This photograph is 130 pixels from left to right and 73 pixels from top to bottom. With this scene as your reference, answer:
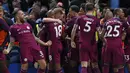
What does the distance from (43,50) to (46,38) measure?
41 cm

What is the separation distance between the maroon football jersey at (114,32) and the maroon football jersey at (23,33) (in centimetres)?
214

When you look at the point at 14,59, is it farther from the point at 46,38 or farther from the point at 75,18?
the point at 75,18

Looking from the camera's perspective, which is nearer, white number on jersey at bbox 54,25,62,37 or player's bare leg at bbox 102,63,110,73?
white number on jersey at bbox 54,25,62,37

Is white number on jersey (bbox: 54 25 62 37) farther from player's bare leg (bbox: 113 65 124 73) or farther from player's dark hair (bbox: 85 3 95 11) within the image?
player's bare leg (bbox: 113 65 124 73)

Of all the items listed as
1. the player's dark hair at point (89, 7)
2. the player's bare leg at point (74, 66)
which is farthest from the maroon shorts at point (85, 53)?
the player's dark hair at point (89, 7)

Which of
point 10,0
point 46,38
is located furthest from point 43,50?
point 10,0

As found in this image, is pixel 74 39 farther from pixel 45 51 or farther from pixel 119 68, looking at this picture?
pixel 119 68

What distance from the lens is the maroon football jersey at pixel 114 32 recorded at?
12.6 m

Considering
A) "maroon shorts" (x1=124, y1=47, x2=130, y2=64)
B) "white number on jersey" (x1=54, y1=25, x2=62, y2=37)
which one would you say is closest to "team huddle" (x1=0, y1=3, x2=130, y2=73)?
"white number on jersey" (x1=54, y1=25, x2=62, y2=37)

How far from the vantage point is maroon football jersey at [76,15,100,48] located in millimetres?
12375

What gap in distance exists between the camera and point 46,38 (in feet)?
43.1

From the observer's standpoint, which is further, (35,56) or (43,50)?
(43,50)

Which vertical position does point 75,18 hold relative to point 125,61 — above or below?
above

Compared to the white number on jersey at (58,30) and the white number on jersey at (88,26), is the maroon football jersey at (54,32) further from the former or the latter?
the white number on jersey at (88,26)
